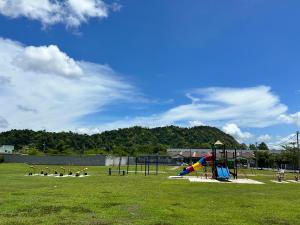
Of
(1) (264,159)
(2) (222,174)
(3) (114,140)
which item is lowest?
(2) (222,174)

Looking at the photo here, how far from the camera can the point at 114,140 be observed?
15750 cm

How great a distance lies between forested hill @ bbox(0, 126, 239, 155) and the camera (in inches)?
5399

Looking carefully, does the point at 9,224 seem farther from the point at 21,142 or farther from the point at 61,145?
the point at 21,142

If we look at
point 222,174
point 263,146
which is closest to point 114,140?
point 263,146

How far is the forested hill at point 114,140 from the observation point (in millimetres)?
137125

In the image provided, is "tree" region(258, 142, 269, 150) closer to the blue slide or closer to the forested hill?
the forested hill

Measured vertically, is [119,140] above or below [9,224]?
above

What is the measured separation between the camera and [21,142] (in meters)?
161

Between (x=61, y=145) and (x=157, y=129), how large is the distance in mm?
68984

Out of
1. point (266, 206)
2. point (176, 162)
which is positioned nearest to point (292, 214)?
point (266, 206)

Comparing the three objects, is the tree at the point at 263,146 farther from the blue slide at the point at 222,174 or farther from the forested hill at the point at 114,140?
the blue slide at the point at 222,174

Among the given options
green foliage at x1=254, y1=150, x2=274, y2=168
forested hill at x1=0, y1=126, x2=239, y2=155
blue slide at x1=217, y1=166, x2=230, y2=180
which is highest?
forested hill at x1=0, y1=126, x2=239, y2=155

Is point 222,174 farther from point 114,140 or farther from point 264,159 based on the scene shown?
point 114,140

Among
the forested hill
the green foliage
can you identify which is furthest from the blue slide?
the forested hill
